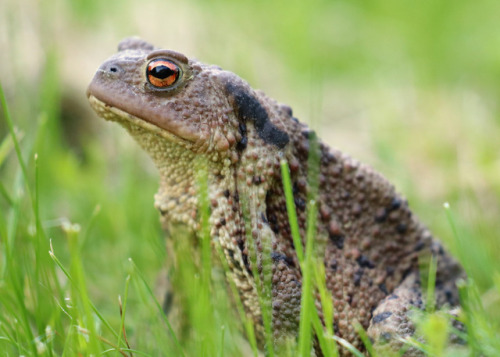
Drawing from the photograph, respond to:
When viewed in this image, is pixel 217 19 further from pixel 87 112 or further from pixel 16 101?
pixel 16 101

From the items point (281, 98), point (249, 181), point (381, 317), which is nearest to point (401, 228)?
point (381, 317)

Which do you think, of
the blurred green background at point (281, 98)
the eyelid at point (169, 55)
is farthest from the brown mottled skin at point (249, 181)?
the blurred green background at point (281, 98)

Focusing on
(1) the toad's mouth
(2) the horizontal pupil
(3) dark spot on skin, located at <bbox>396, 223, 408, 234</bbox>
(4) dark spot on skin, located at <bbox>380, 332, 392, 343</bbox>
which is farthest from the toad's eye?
(4) dark spot on skin, located at <bbox>380, 332, 392, 343</bbox>

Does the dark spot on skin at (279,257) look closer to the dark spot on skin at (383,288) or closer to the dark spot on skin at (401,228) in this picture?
the dark spot on skin at (383,288)

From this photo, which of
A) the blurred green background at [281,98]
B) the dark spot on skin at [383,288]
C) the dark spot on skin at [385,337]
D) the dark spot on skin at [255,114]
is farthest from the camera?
the blurred green background at [281,98]

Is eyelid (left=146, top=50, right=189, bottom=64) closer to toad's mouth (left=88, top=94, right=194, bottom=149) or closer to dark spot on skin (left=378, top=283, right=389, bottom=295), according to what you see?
toad's mouth (left=88, top=94, right=194, bottom=149)
